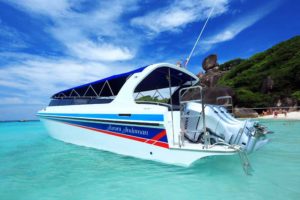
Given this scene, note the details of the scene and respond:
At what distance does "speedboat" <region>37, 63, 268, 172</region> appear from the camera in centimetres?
459

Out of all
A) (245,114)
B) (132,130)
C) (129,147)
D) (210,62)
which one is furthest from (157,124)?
(210,62)

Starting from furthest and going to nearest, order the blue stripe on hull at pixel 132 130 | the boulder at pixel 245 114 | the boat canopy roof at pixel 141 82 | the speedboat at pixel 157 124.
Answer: the boulder at pixel 245 114
the boat canopy roof at pixel 141 82
the blue stripe on hull at pixel 132 130
the speedboat at pixel 157 124

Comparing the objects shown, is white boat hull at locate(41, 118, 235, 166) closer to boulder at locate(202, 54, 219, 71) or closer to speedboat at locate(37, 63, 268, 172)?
speedboat at locate(37, 63, 268, 172)

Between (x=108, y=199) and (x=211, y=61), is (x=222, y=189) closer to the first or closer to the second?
(x=108, y=199)

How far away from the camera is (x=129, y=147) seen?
18.2 ft

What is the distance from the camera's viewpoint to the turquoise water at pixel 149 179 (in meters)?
3.53

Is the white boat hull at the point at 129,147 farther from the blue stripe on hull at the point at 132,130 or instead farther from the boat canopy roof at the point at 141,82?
the boat canopy roof at the point at 141,82

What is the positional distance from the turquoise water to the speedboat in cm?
41

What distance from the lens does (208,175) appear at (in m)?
4.30

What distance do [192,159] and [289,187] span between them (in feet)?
5.46

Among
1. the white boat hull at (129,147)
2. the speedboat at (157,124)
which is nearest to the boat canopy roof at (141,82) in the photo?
the speedboat at (157,124)

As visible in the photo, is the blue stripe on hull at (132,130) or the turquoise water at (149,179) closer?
the turquoise water at (149,179)

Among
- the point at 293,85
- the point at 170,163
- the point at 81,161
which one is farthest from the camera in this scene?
the point at 293,85

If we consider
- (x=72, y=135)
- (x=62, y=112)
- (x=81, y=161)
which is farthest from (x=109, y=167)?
(x=62, y=112)
